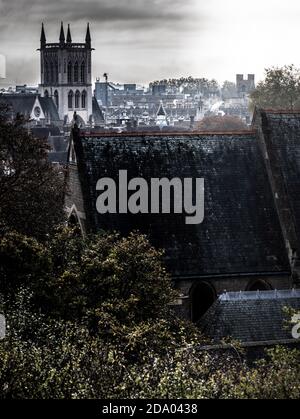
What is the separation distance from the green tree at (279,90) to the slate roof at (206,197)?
88905mm

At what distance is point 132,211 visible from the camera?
4250 centimetres

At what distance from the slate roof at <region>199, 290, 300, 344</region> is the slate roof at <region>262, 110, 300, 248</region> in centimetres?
536

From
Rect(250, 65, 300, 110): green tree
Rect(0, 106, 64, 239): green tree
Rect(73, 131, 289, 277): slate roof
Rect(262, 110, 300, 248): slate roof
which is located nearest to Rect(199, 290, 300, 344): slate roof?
Rect(73, 131, 289, 277): slate roof

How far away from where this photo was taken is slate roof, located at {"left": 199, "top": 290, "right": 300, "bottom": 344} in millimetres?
38406

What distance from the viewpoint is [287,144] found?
45.4 m

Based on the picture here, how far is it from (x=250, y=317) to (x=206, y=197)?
22.2 ft

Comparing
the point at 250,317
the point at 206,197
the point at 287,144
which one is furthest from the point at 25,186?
the point at 250,317

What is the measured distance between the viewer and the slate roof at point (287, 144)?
4428cm

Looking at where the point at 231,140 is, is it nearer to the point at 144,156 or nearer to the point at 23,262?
the point at 144,156

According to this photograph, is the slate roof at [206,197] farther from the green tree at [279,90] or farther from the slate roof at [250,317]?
the green tree at [279,90]

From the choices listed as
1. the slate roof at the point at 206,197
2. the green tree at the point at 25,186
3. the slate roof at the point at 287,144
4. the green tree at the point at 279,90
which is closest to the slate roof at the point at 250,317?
the slate roof at the point at 206,197

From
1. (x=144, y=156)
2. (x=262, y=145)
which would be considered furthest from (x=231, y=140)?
(x=144, y=156)

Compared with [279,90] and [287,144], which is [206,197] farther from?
[279,90]
